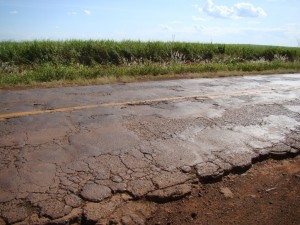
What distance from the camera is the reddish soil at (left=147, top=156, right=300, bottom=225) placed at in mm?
→ 3089

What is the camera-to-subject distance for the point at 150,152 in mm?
4234

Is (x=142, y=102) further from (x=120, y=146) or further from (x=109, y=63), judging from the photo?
(x=109, y=63)

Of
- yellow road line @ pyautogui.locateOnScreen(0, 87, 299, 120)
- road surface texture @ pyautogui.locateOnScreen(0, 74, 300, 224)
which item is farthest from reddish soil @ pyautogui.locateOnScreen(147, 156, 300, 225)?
yellow road line @ pyautogui.locateOnScreen(0, 87, 299, 120)

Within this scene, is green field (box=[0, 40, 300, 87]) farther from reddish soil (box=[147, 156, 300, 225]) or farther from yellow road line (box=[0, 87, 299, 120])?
reddish soil (box=[147, 156, 300, 225])

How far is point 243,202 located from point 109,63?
12.0 m

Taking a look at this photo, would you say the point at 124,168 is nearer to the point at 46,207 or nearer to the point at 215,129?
the point at 46,207

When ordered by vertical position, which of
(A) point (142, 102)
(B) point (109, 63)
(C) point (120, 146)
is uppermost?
(B) point (109, 63)

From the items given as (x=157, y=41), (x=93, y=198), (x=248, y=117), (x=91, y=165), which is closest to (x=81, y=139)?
(x=91, y=165)

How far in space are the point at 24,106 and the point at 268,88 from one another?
738cm

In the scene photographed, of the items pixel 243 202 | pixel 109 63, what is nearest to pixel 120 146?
pixel 243 202

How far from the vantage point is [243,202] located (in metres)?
3.39

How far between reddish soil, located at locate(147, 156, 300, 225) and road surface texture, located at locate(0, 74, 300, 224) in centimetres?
12

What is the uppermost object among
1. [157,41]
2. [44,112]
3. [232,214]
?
Answer: [157,41]

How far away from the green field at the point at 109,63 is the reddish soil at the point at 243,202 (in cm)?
622
